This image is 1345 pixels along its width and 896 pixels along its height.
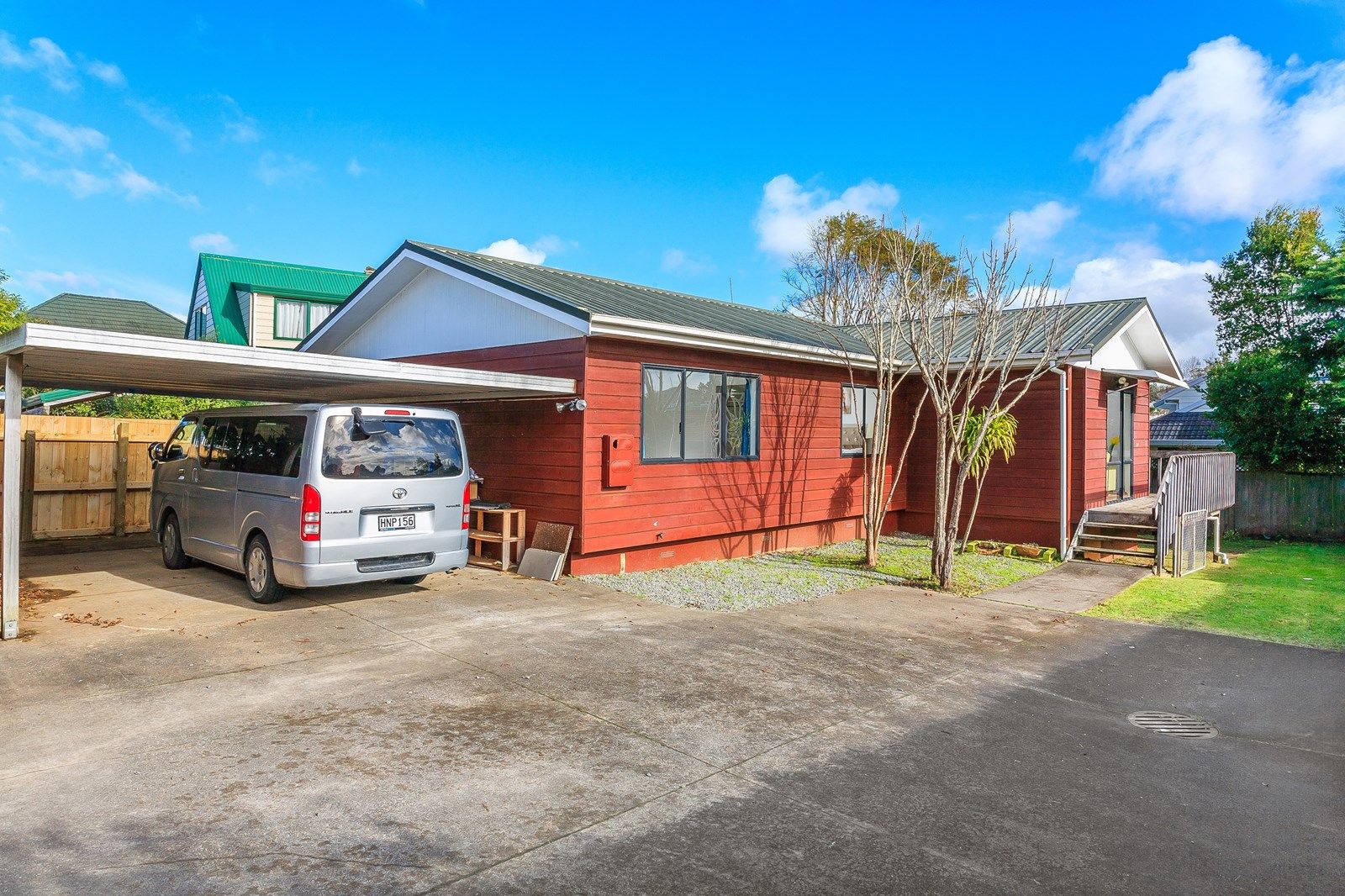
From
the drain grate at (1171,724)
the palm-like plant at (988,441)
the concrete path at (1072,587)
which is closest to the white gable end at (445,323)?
the concrete path at (1072,587)

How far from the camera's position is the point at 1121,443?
14.5 metres

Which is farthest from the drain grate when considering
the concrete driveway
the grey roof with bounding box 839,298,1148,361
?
the grey roof with bounding box 839,298,1148,361

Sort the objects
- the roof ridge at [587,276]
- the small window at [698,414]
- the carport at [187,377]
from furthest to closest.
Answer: the roof ridge at [587,276] < the small window at [698,414] < the carport at [187,377]

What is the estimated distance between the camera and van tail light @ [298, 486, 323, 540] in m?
6.79

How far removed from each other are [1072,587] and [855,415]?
4.72 m

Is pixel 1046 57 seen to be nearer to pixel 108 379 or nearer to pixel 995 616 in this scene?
pixel 995 616

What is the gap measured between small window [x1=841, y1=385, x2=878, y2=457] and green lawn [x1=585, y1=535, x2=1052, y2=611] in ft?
6.00

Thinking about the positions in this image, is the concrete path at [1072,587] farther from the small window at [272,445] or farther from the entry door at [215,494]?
the entry door at [215,494]

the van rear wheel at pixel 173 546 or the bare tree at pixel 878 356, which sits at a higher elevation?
the bare tree at pixel 878 356

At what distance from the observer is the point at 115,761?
12.9 ft

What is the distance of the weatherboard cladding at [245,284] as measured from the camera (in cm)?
2456

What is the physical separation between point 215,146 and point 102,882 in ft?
62.7

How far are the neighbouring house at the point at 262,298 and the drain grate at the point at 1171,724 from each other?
23.2m

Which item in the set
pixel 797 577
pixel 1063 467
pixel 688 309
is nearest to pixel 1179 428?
pixel 1063 467
